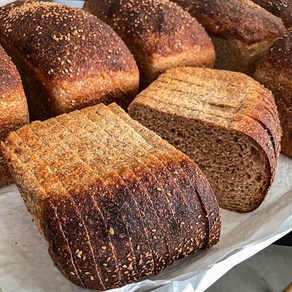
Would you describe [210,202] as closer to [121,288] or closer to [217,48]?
[121,288]

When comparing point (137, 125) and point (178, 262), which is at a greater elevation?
point (137, 125)

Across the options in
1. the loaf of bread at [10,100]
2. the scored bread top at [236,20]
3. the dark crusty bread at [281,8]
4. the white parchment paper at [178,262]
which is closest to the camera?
the white parchment paper at [178,262]

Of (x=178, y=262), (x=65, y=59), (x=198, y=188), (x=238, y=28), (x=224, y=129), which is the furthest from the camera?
(x=238, y=28)

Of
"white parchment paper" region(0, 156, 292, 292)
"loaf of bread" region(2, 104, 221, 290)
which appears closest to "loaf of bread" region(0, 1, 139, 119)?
"loaf of bread" region(2, 104, 221, 290)

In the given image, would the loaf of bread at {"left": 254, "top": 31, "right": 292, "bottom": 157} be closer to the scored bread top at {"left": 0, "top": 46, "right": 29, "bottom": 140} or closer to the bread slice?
the bread slice

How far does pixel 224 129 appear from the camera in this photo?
212 centimetres

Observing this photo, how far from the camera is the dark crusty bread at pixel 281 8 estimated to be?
3293mm

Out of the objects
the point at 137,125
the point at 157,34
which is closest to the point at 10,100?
the point at 137,125

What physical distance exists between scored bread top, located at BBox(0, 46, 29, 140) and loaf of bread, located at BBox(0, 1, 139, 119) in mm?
165

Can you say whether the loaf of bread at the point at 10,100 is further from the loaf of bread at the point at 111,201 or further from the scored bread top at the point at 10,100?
the loaf of bread at the point at 111,201

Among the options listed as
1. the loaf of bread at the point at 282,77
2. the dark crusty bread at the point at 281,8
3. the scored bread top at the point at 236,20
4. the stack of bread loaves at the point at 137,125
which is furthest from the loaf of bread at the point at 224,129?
the dark crusty bread at the point at 281,8

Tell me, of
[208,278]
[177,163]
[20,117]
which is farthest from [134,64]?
[208,278]

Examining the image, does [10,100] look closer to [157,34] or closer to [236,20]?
[157,34]

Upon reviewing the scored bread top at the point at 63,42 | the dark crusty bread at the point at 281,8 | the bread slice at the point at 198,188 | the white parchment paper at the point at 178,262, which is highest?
the scored bread top at the point at 63,42
